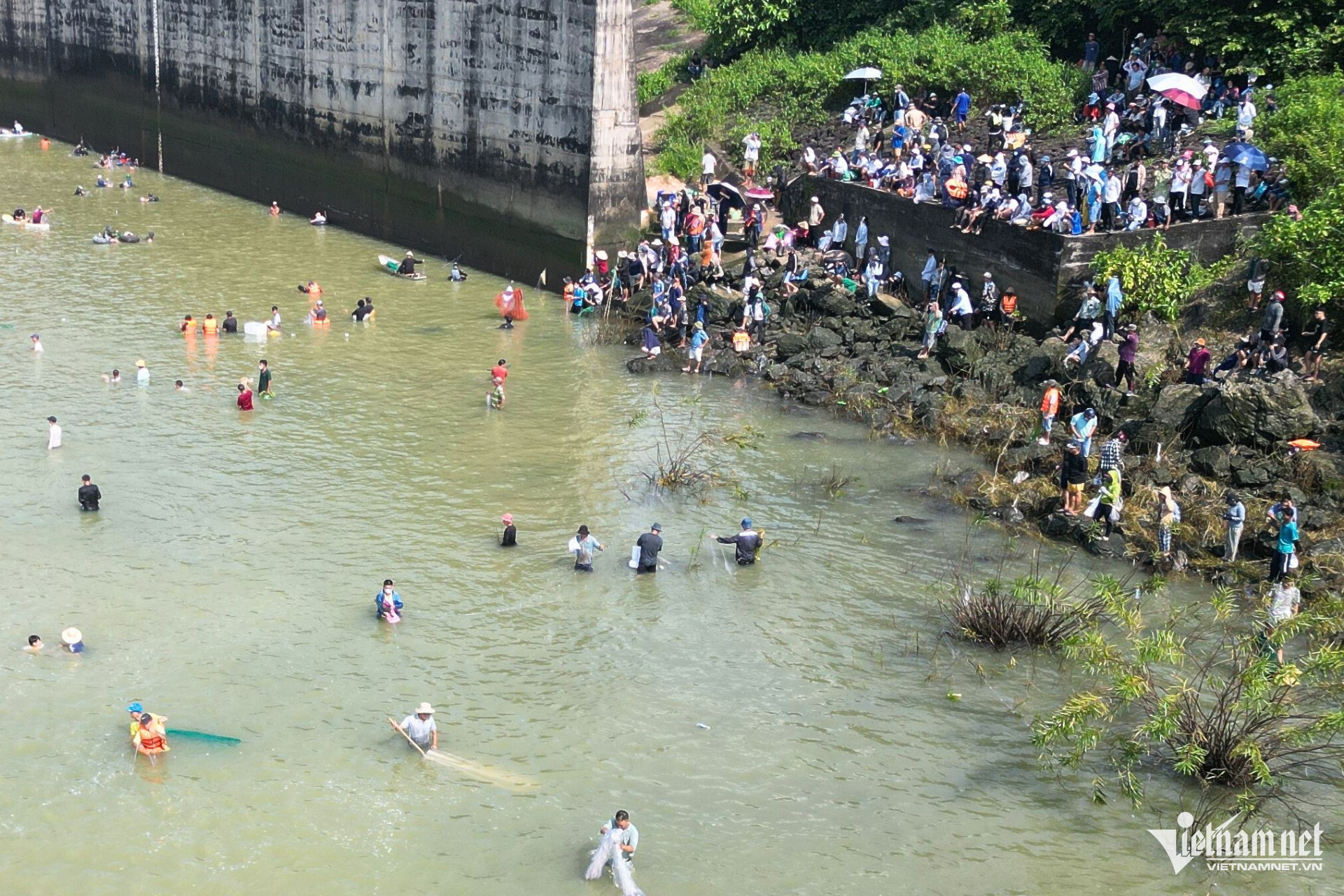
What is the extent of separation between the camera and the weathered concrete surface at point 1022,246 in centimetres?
2728

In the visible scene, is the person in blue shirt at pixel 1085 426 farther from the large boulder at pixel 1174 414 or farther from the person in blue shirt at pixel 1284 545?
the person in blue shirt at pixel 1284 545

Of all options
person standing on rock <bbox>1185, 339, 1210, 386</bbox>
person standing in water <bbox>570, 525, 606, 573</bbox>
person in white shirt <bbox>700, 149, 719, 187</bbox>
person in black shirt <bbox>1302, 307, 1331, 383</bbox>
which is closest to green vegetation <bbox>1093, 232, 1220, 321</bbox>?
person standing on rock <bbox>1185, 339, 1210, 386</bbox>

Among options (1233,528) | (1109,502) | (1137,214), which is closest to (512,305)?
(1137,214)

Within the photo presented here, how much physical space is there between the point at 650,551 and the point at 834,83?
21.3m

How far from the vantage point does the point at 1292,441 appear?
2273 cm

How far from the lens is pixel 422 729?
53.6 ft

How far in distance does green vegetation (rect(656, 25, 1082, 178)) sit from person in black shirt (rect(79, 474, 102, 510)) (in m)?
19.4

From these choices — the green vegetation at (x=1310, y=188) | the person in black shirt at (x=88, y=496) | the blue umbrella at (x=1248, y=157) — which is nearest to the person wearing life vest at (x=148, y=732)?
the person in black shirt at (x=88, y=496)

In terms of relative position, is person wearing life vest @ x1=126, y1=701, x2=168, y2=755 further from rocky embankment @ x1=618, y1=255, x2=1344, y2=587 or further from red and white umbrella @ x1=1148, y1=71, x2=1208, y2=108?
red and white umbrella @ x1=1148, y1=71, x2=1208, y2=108

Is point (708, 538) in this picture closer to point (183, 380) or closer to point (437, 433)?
point (437, 433)

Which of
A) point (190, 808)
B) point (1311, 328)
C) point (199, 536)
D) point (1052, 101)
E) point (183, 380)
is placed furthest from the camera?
point (1052, 101)

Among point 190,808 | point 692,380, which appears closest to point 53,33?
point 692,380

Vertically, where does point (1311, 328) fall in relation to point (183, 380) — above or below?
above

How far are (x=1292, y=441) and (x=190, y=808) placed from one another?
17338 millimetres
